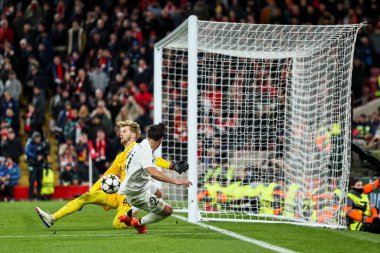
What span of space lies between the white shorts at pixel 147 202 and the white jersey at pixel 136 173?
0.06 meters

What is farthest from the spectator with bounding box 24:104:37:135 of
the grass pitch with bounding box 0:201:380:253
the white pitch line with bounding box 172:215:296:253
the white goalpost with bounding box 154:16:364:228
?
the white pitch line with bounding box 172:215:296:253

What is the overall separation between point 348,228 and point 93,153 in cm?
1110

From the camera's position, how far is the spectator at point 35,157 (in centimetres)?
2356

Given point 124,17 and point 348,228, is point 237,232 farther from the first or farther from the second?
point 124,17

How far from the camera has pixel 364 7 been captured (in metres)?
29.3

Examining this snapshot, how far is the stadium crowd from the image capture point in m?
24.7

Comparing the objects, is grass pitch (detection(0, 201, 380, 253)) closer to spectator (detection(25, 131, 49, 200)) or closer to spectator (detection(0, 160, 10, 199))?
spectator (detection(25, 131, 49, 200))

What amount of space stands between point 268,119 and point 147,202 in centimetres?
518

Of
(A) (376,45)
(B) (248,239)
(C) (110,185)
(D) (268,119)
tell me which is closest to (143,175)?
(C) (110,185)

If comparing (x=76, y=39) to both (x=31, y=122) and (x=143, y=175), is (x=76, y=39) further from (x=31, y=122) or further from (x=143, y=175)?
(x=143, y=175)

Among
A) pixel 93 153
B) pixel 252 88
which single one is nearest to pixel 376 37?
pixel 93 153

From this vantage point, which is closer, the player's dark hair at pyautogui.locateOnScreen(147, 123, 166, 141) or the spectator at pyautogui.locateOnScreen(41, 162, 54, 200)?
the player's dark hair at pyautogui.locateOnScreen(147, 123, 166, 141)

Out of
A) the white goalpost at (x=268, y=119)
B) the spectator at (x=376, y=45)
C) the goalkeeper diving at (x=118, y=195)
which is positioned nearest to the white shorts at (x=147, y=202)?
the goalkeeper diving at (x=118, y=195)

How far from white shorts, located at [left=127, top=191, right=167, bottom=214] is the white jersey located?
6 centimetres
